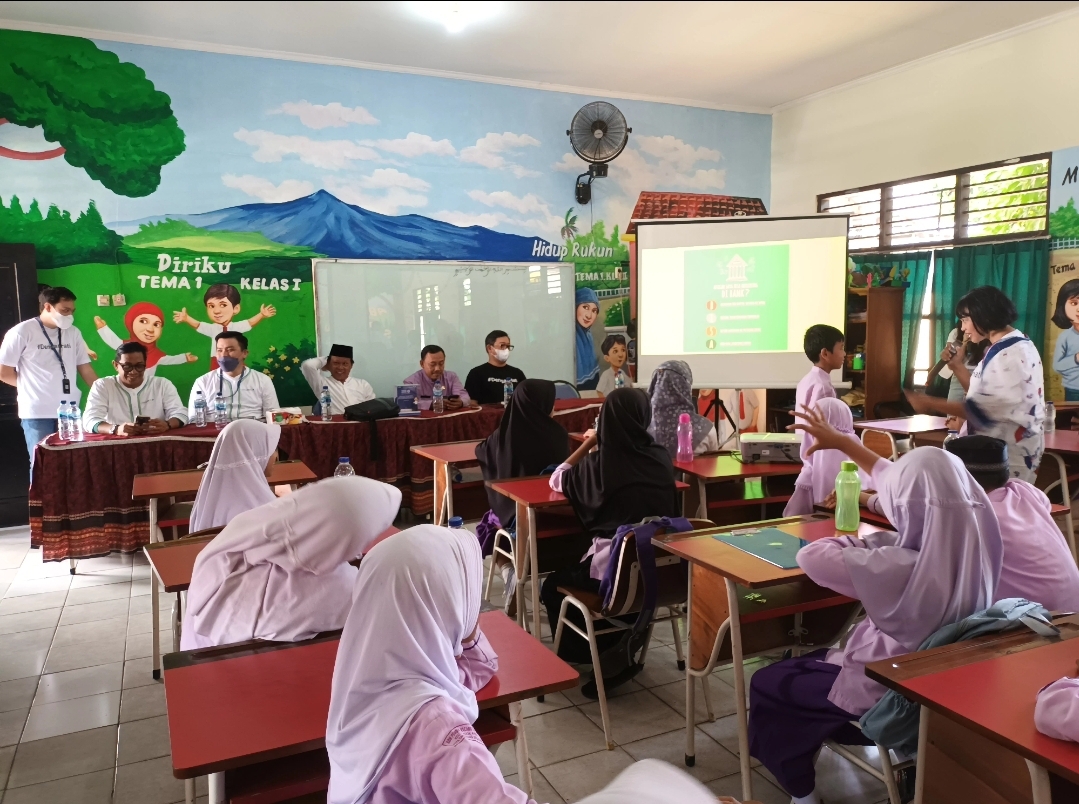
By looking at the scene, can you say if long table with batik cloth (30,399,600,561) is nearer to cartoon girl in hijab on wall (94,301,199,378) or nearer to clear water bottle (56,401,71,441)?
clear water bottle (56,401,71,441)

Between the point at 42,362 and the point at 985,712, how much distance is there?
609 cm

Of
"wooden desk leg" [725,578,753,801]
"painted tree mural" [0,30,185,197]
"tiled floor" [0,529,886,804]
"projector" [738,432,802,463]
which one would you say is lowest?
"tiled floor" [0,529,886,804]

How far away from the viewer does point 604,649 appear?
3029 millimetres

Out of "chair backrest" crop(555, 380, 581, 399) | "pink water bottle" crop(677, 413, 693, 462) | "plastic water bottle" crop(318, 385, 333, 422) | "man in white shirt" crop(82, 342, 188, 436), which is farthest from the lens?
"chair backrest" crop(555, 380, 581, 399)

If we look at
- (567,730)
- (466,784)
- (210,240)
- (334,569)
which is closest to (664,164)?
(210,240)

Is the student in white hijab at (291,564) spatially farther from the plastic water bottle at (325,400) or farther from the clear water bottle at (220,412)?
the plastic water bottle at (325,400)

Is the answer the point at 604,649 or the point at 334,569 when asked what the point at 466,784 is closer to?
the point at 334,569

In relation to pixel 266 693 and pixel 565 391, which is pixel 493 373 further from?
pixel 266 693

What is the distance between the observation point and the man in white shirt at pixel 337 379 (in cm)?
619

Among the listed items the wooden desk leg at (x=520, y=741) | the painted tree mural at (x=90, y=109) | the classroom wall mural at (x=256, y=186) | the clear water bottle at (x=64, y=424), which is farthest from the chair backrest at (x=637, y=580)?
the painted tree mural at (x=90, y=109)

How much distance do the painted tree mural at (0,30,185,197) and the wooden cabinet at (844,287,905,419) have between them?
5.98 m

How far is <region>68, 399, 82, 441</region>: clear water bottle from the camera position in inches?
183

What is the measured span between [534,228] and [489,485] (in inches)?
172

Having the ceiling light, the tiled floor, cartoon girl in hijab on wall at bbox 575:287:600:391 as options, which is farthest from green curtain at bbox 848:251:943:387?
the tiled floor
